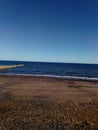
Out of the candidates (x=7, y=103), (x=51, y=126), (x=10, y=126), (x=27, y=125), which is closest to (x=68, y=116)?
(x=51, y=126)

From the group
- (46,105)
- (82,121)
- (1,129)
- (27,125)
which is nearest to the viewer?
(1,129)

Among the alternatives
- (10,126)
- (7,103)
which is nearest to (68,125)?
(10,126)

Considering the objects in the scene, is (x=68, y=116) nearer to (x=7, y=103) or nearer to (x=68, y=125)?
(x=68, y=125)

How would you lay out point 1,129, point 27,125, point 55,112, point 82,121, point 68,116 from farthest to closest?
point 55,112 → point 68,116 → point 82,121 → point 27,125 → point 1,129

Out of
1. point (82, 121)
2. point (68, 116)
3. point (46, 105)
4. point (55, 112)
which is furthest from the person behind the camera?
point (46, 105)

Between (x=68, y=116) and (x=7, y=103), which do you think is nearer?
(x=68, y=116)

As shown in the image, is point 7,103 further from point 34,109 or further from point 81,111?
point 81,111

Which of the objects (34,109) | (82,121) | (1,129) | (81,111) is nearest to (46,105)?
(34,109)

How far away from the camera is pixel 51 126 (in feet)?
28.6

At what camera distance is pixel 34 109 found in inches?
452

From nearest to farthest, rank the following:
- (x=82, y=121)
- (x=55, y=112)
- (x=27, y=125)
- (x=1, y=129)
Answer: (x=1, y=129)
(x=27, y=125)
(x=82, y=121)
(x=55, y=112)

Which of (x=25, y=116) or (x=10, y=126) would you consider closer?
(x=10, y=126)

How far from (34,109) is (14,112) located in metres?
1.27

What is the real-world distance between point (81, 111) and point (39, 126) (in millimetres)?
3569
